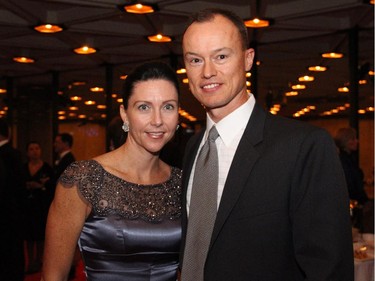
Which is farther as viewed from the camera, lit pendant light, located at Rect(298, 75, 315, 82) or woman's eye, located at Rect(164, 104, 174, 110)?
lit pendant light, located at Rect(298, 75, 315, 82)

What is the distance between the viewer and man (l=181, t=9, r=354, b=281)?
57.2 inches

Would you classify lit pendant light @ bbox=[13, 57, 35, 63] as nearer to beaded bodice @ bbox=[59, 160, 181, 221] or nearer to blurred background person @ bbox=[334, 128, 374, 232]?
blurred background person @ bbox=[334, 128, 374, 232]

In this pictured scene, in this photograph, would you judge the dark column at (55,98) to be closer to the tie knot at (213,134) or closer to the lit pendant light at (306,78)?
the lit pendant light at (306,78)

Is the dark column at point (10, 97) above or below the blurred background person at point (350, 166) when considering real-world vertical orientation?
above

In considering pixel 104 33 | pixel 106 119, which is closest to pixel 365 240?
pixel 104 33

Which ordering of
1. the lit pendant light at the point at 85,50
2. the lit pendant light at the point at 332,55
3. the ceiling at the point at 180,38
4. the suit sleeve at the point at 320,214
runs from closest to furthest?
the suit sleeve at the point at 320,214, the ceiling at the point at 180,38, the lit pendant light at the point at 332,55, the lit pendant light at the point at 85,50

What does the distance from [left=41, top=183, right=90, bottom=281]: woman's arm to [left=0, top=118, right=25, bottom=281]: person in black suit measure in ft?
8.01

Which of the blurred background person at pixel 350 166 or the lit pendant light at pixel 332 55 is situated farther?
the lit pendant light at pixel 332 55

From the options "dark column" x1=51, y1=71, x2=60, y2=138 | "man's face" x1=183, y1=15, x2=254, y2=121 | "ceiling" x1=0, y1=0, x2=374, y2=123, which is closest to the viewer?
"man's face" x1=183, y1=15, x2=254, y2=121

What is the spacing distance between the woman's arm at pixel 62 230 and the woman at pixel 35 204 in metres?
2.99

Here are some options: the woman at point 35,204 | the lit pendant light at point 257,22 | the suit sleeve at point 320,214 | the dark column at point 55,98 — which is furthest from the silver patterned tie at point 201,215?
the dark column at point 55,98

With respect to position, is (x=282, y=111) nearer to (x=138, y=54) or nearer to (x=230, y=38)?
(x=138, y=54)

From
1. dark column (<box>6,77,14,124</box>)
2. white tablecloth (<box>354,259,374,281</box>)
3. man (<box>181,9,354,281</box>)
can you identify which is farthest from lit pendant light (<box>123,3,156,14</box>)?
dark column (<box>6,77,14,124</box>)

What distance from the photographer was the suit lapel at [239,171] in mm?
1548
